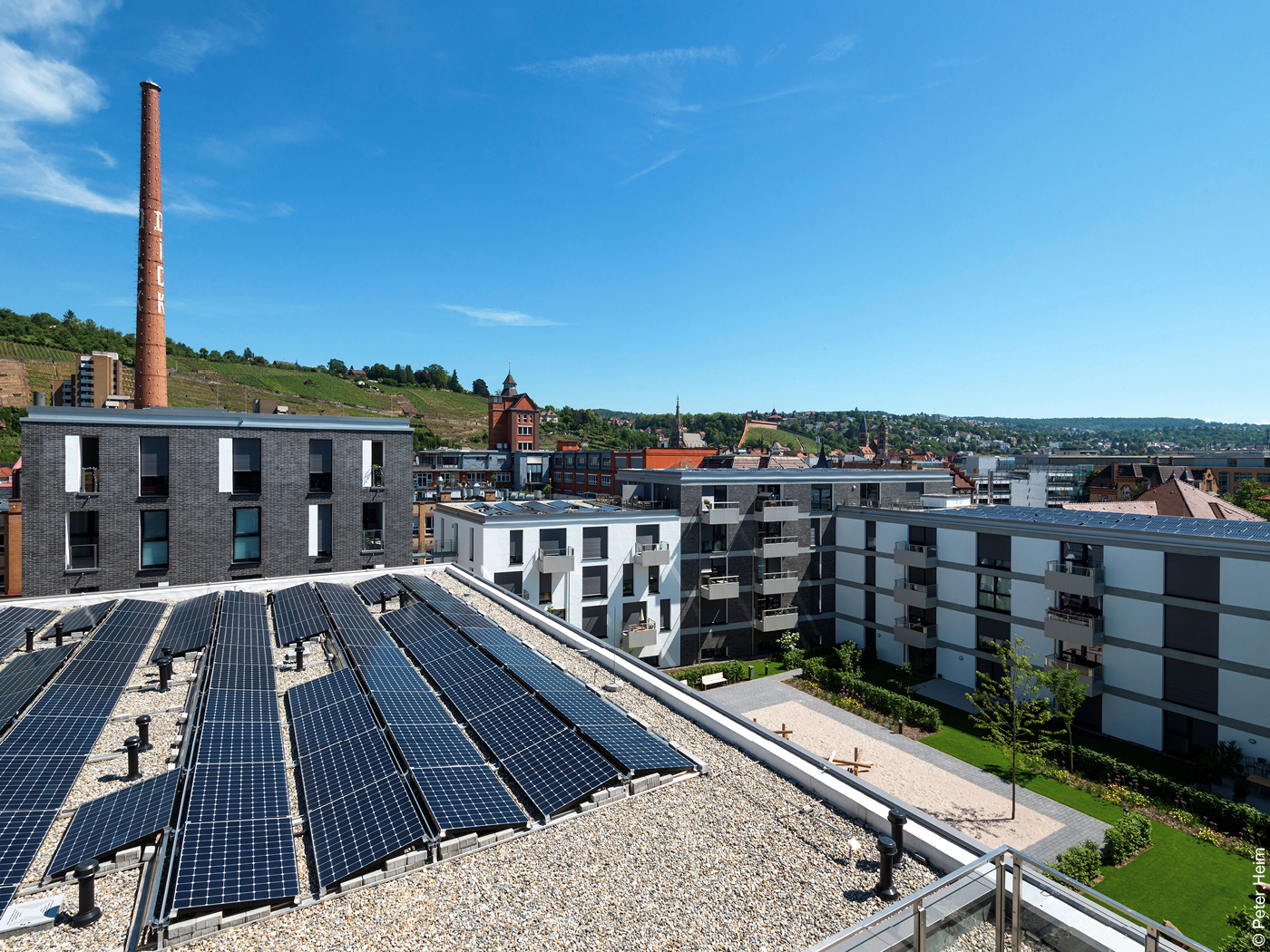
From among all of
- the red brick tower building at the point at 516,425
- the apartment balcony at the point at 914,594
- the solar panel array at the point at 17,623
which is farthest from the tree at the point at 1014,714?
the red brick tower building at the point at 516,425

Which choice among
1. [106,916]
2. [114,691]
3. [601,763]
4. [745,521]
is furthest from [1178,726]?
[114,691]

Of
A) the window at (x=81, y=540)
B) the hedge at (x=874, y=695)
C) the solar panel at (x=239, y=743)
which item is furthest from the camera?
the hedge at (x=874, y=695)

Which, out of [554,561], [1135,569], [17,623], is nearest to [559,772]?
[17,623]

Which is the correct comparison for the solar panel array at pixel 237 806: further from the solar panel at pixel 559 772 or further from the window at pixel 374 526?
the window at pixel 374 526

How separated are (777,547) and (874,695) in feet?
35.0

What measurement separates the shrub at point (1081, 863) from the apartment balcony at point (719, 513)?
22.4 meters

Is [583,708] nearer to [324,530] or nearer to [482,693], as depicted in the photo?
[482,693]

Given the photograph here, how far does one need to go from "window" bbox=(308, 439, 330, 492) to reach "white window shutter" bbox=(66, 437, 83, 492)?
8.80 metres

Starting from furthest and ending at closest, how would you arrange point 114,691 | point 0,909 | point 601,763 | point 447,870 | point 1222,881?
1. point 1222,881
2. point 114,691
3. point 601,763
4. point 447,870
5. point 0,909

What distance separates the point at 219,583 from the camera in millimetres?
24219

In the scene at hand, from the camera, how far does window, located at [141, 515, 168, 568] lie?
1044 inches

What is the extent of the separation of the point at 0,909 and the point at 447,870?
5108mm

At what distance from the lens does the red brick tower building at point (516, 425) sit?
107 metres

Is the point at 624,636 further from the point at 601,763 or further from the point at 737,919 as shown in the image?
the point at 737,919
